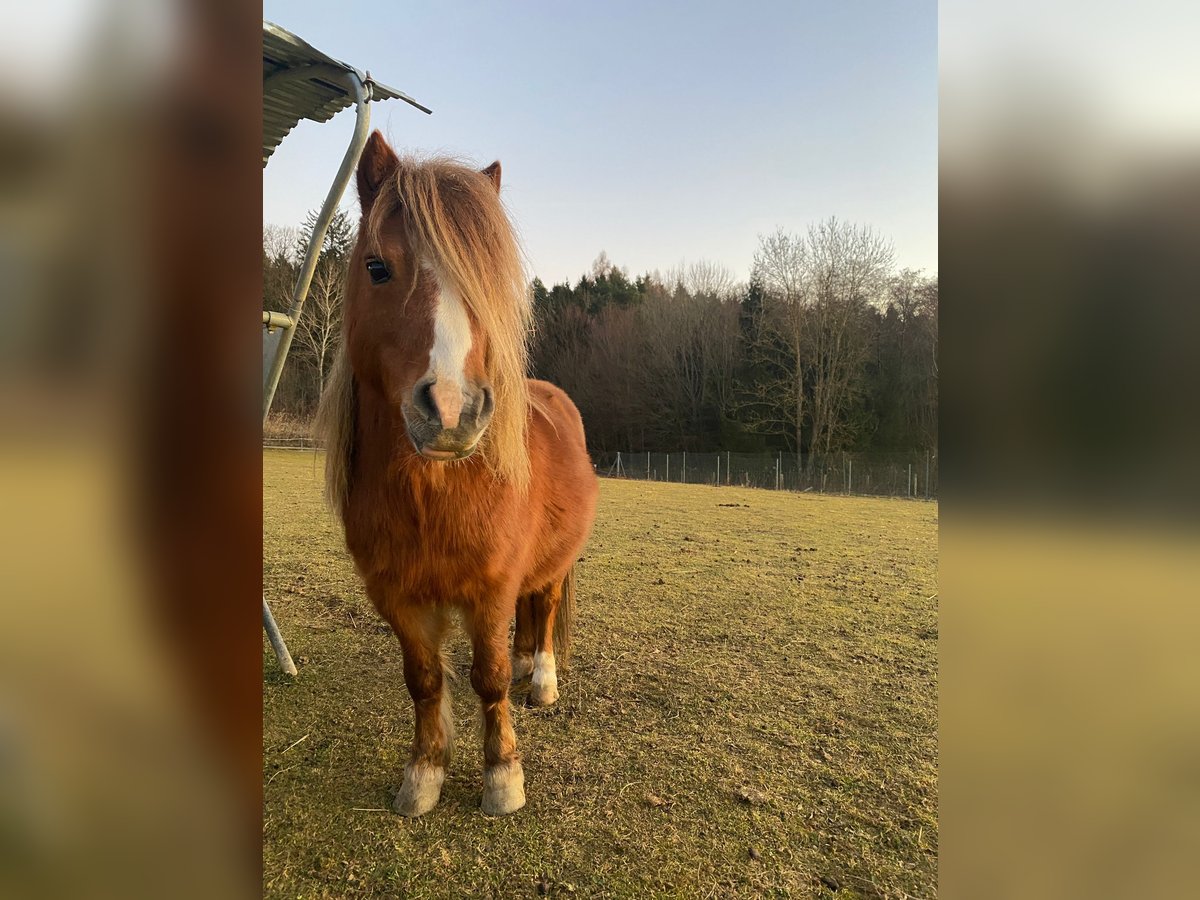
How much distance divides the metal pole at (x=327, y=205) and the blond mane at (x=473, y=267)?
63cm

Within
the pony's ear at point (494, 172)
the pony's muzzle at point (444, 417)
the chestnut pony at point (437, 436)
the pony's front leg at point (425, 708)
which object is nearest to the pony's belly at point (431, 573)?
the chestnut pony at point (437, 436)

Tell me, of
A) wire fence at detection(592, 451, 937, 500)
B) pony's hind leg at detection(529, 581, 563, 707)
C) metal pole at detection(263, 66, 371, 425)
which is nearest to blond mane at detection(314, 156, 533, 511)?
metal pole at detection(263, 66, 371, 425)

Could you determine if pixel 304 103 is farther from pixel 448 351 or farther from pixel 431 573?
pixel 431 573

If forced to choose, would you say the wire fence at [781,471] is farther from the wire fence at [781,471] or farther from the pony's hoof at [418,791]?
the pony's hoof at [418,791]

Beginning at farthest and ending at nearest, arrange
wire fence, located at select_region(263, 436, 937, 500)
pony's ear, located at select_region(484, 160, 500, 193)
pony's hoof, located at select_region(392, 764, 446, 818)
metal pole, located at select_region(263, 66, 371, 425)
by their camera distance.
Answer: wire fence, located at select_region(263, 436, 937, 500) < metal pole, located at select_region(263, 66, 371, 425) < pony's hoof, located at select_region(392, 764, 446, 818) < pony's ear, located at select_region(484, 160, 500, 193)

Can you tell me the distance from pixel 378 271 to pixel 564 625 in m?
2.28

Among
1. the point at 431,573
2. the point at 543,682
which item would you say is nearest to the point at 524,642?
the point at 543,682

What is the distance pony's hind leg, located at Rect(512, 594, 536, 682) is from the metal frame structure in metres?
1.31

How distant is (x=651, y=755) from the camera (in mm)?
2424

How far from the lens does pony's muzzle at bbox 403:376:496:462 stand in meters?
1.36

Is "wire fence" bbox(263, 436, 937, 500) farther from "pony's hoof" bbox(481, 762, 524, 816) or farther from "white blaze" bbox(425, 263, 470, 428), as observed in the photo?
"white blaze" bbox(425, 263, 470, 428)

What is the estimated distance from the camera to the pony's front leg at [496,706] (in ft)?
6.77
